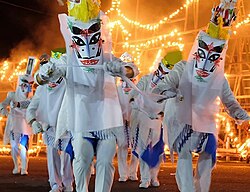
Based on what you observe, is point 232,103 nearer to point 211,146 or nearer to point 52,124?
point 211,146

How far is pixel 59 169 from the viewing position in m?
6.54

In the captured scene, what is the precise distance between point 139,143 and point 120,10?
379 inches

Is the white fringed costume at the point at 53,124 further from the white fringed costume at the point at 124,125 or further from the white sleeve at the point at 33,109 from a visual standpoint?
the white fringed costume at the point at 124,125

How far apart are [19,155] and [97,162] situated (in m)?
5.30

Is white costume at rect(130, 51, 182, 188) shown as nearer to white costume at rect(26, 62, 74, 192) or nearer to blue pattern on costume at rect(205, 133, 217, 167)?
white costume at rect(26, 62, 74, 192)

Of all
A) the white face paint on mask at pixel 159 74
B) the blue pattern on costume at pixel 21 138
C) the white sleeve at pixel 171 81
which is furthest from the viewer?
the blue pattern on costume at pixel 21 138

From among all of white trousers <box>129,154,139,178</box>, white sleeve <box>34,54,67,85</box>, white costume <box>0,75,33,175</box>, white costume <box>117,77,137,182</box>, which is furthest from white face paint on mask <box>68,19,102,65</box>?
white costume <box>0,75,33,175</box>

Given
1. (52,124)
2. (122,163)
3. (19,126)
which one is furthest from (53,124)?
(19,126)

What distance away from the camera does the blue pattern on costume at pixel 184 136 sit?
193 inches

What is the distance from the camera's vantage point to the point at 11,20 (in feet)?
73.6

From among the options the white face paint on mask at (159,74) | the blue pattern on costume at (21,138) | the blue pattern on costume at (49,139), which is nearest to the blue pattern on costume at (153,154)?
the white face paint on mask at (159,74)

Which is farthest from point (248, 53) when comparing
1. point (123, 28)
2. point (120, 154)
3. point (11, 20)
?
point (11, 20)

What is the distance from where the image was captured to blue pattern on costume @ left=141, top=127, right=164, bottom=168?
24.7 ft

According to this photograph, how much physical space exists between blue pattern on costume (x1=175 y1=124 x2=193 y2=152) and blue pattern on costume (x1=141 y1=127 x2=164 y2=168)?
2606 millimetres
